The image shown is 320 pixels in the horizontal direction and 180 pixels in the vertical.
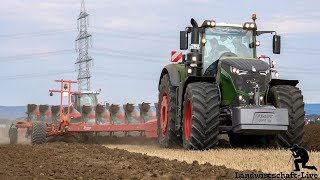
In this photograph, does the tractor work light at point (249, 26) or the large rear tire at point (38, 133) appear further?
the large rear tire at point (38, 133)

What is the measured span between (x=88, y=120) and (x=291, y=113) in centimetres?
992

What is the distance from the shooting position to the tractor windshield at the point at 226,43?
13227 millimetres

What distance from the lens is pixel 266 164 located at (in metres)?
8.95

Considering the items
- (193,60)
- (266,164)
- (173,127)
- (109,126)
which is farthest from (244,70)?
(109,126)

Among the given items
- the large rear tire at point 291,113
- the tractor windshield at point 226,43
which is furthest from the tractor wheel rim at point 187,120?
the large rear tire at point 291,113

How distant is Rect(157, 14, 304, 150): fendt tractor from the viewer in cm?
1184

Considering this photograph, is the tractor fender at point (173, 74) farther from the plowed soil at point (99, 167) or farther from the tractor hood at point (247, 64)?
the plowed soil at point (99, 167)

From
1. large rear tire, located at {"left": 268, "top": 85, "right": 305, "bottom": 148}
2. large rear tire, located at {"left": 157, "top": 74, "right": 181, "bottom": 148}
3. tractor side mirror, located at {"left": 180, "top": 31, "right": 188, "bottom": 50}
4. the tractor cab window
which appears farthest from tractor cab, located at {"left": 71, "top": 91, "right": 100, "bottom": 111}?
large rear tire, located at {"left": 268, "top": 85, "right": 305, "bottom": 148}

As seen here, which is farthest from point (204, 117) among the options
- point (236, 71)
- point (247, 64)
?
point (247, 64)

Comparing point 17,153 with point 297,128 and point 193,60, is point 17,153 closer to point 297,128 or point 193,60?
point 193,60

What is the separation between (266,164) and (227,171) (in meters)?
1.30

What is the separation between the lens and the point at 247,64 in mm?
12492

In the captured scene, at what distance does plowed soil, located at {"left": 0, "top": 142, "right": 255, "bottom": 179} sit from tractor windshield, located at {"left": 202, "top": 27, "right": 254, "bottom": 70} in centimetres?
301

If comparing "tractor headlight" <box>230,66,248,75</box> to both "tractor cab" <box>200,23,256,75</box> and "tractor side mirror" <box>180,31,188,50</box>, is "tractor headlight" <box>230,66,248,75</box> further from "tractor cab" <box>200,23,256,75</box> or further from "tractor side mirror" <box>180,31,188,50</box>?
"tractor side mirror" <box>180,31,188,50</box>
